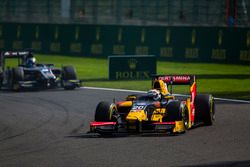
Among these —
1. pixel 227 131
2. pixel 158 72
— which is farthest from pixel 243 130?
pixel 158 72

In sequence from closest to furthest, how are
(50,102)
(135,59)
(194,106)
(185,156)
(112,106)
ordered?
(185,156)
(112,106)
(194,106)
(50,102)
(135,59)

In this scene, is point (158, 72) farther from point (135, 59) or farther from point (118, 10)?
point (118, 10)

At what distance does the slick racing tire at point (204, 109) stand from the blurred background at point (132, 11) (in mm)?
23557

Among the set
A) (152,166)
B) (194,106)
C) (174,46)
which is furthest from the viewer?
(174,46)

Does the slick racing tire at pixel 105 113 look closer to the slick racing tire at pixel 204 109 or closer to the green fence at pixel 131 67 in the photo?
the slick racing tire at pixel 204 109

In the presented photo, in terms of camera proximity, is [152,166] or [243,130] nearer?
[152,166]

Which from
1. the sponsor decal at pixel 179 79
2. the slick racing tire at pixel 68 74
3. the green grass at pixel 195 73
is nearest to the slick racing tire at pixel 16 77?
the slick racing tire at pixel 68 74

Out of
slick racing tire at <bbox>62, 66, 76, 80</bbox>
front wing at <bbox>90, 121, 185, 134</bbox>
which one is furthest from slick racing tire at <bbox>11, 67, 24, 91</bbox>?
front wing at <bbox>90, 121, 185, 134</bbox>

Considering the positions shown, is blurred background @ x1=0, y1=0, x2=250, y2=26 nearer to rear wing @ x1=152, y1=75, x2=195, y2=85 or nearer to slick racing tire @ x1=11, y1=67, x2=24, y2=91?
slick racing tire @ x1=11, y1=67, x2=24, y2=91

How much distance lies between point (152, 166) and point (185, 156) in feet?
3.83

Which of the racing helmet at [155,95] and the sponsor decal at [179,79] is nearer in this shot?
the racing helmet at [155,95]

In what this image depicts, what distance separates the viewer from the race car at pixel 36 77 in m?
27.6

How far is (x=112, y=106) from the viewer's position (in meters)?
16.7

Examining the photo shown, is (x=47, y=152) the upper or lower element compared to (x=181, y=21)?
lower
